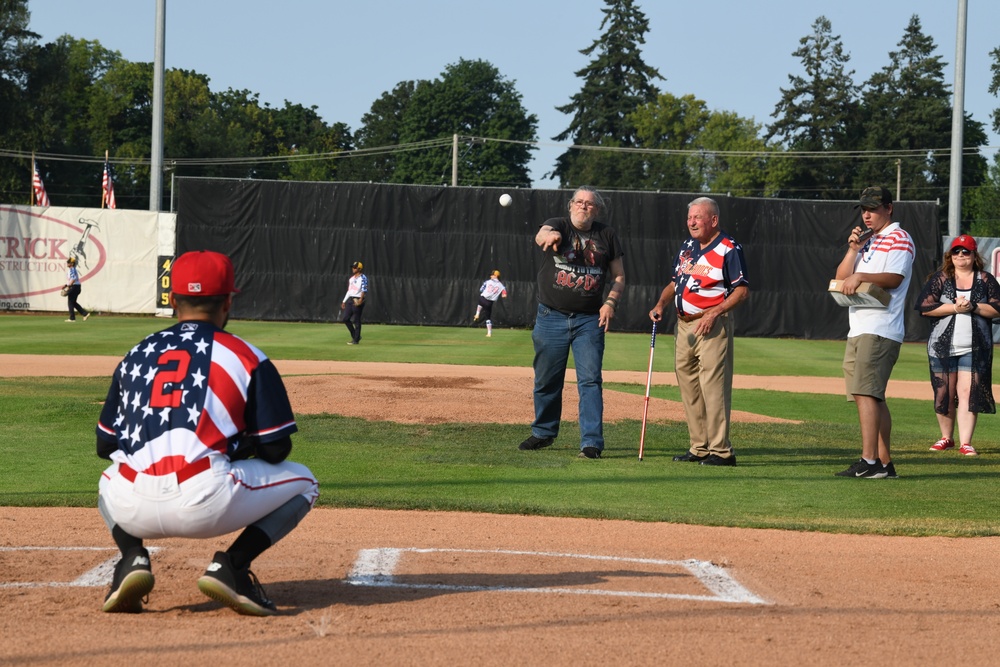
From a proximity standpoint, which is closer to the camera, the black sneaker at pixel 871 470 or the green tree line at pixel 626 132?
the black sneaker at pixel 871 470

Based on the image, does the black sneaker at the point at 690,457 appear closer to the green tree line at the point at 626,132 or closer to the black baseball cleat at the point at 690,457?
the black baseball cleat at the point at 690,457

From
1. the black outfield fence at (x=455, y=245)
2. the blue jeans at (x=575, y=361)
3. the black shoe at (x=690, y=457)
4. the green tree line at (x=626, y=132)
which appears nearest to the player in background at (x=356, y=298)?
the black outfield fence at (x=455, y=245)

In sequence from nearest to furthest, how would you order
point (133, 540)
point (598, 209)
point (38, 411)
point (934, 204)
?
point (133, 540)
point (598, 209)
point (38, 411)
point (934, 204)

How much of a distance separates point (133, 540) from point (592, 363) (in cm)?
499

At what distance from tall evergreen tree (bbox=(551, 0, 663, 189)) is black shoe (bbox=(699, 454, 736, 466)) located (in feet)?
249

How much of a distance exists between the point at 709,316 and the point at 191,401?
16.9 ft

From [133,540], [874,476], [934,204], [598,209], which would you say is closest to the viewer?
[133,540]

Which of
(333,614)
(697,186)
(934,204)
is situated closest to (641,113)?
(697,186)

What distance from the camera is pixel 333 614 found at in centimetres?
422

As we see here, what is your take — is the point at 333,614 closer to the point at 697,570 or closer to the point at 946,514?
the point at 697,570

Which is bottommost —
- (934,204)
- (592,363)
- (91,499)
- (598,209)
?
(91,499)

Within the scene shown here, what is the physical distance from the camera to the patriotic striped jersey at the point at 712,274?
27.6 ft

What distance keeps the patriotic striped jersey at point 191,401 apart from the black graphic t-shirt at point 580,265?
4898 millimetres

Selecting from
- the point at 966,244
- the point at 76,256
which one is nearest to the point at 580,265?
the point at 966,244
